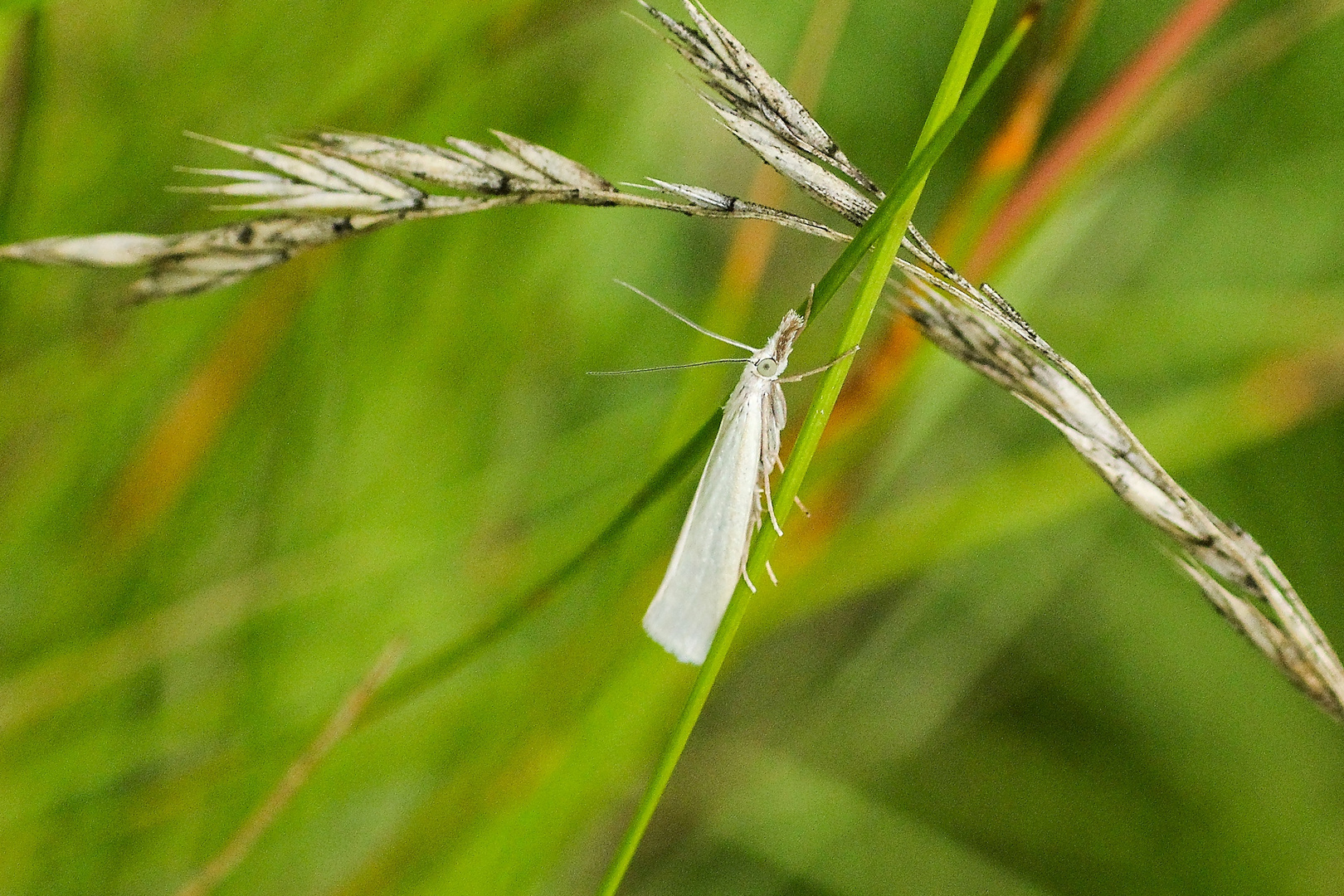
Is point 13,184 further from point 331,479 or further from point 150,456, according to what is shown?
point 331,479

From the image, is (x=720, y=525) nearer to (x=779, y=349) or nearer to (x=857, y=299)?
(x=779, y=349)

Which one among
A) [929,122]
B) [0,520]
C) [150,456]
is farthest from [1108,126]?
[0,520]

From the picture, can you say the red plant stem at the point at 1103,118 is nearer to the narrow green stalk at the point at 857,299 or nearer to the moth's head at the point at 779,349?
the moth's head at the point at 779,349

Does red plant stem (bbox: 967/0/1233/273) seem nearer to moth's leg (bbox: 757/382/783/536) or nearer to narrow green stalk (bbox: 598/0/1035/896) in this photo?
moth's leg (bbox: 757/382/783/536)

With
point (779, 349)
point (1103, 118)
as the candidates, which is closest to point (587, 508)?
point (779, 349)

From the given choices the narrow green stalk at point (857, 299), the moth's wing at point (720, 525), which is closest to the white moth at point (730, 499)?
the moth's wing at point (720, 525)

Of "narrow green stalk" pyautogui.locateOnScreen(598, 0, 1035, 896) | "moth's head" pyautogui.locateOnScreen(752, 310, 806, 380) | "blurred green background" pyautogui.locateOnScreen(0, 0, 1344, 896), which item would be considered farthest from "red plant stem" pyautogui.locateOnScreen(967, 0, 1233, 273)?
"narrow green stalk" pyautogui.locateOnScreen(598, 0, 1035, 896)
